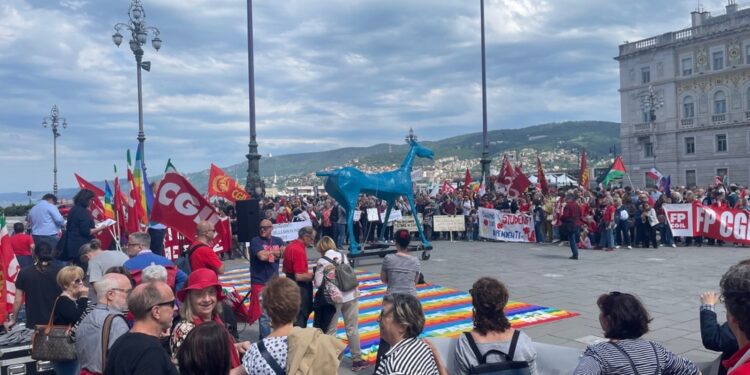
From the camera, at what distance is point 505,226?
2039cm

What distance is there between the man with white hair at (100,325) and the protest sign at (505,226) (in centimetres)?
1695

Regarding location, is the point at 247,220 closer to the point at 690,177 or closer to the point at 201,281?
the point at 201,281

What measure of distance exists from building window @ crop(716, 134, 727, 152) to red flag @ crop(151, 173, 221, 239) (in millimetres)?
62807

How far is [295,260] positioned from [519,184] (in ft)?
53.8

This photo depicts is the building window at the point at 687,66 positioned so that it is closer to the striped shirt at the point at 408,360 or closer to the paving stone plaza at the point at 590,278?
the paving stone plaza at the point at 590,278

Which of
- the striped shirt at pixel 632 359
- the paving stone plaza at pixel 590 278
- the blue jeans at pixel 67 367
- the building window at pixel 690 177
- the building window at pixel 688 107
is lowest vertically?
the paving stone plaza at pixel 590 278

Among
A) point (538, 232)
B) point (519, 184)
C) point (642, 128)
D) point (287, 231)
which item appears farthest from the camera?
point (642, 128)

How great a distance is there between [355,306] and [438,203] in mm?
17591

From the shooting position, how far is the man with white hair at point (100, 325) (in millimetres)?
3871

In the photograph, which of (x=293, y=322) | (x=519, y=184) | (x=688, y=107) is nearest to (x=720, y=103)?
(x=688, y=107)

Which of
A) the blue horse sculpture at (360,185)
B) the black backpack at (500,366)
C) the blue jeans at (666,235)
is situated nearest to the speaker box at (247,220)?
the blue horse sculpture at (360,185)

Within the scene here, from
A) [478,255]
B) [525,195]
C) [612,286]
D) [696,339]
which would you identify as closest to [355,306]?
[696,339]

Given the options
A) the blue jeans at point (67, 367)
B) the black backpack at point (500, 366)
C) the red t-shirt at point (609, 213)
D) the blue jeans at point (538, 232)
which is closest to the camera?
the black backpack at point (500, 366)

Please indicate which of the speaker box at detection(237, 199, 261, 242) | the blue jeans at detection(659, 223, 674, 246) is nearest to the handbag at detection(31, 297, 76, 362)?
the speaker box at detection(237, 199, 261, 242)
